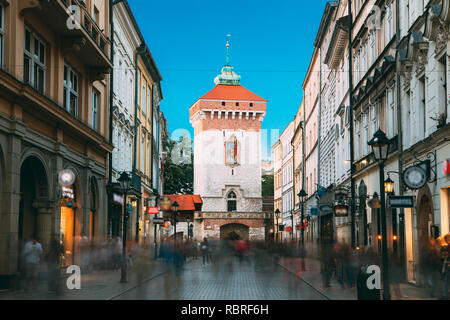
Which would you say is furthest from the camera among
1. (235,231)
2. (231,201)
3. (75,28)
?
(231,201)

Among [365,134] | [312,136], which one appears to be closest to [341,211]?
[365,134]

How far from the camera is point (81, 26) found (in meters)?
23.7

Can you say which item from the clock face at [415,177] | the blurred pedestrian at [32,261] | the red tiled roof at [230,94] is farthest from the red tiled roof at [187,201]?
the clock face at [415,177]

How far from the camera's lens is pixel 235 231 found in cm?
8506

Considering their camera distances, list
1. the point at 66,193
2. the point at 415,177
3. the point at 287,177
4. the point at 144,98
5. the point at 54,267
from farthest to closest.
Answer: the point at 287,177, the point at 144,98, the point at 66,193, the point at 415,177, the point at 54,267

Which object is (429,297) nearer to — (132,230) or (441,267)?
(441,267)

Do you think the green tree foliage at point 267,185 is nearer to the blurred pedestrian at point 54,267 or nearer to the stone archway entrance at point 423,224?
the stone archway entrance at point 423,224

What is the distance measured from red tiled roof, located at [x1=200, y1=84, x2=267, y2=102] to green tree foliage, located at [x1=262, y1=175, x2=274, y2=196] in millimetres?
27801

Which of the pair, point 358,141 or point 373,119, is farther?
point 358,141

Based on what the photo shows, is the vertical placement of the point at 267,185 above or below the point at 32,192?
above

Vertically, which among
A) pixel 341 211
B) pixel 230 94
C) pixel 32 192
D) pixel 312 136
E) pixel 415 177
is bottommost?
pixel 341 211

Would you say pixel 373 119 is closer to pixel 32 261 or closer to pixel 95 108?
pixel 95 108

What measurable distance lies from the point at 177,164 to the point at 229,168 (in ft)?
26.8

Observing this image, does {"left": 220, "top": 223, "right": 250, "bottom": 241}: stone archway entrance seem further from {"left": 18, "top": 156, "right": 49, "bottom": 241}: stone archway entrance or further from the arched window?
{"left": 18, "top": 156, "right": 49, "bottom": 241}: stone archway entrance
